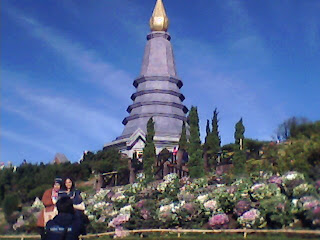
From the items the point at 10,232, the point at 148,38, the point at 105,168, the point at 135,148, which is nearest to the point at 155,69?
the point at 148,38

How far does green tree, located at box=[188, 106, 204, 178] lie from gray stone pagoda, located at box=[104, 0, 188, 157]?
12665mm

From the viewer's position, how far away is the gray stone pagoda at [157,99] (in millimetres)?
40531

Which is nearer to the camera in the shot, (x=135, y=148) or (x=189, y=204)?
(x=189, y=204)

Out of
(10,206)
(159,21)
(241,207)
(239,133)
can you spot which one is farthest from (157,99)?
(241,207)

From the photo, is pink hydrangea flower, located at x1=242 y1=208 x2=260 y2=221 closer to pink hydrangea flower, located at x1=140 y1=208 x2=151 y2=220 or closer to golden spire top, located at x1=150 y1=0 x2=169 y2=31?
pink hydrangea flower, located at x1=140 y1=208 x2=151 y2=220

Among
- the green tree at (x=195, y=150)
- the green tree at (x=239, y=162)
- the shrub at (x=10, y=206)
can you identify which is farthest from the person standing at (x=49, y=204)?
the shrub at (x=10, y=206)

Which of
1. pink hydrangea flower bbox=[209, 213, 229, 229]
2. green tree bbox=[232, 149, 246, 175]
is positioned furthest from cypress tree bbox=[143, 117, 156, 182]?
pink hydrangea flower bbox=[209, 213, 229, 229]

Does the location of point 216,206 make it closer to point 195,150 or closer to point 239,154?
point 239,154

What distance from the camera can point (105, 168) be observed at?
3334 cm

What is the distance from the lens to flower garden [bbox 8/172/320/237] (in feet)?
46.1

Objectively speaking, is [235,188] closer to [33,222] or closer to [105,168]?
[33,222]

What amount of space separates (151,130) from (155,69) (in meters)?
17.9

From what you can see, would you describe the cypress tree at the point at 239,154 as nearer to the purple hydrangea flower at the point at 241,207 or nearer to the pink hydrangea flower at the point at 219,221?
the purple hydrangea flower at the point at 241,207

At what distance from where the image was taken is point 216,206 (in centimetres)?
1594
